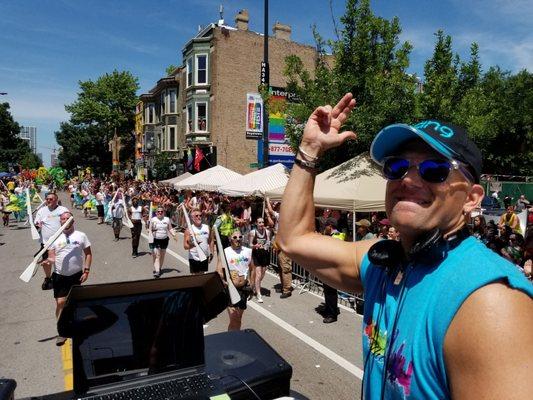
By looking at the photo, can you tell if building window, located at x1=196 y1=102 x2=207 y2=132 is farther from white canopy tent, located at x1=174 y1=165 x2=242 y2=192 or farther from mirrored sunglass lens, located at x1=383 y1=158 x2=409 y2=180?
mirrored sunglass lens, located at x1=383 y1=158 x2=409 y2=180

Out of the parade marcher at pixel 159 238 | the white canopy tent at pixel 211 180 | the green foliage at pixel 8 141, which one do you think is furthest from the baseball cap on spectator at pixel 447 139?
the green foliage at pixel 8 141

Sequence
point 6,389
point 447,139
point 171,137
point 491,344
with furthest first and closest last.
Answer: point 171,137 → point 6,389 → point 447,139 → point 491,344

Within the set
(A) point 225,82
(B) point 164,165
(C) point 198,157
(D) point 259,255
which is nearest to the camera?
(D) point 259,255

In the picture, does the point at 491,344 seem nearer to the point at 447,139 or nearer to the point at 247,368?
the point at 447,139

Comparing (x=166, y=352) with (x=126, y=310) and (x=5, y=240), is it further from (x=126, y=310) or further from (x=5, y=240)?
(x=5, y=240)

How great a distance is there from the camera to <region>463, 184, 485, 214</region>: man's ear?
133 cm

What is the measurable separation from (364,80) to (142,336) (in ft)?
46.0

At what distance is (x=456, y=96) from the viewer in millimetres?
15078

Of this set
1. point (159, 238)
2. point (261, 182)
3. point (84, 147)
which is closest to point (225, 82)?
point (261, 182)

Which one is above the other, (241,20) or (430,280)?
(241,20)

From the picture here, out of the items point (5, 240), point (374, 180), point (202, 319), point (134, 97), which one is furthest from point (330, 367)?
point (134, 97)

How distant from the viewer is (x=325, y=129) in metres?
1.88

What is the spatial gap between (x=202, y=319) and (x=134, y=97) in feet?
192

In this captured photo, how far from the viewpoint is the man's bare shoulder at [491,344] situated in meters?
0.93
